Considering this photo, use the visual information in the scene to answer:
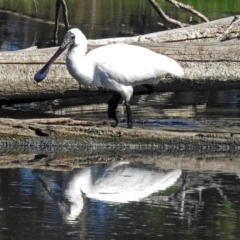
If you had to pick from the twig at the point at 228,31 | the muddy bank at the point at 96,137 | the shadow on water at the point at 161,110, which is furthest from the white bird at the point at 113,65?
the twig at the point at 228,31

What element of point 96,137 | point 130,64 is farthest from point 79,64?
point 96,137

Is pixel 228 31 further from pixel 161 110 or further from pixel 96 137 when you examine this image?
pixel 96 137

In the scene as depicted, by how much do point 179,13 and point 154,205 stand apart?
2264 cm

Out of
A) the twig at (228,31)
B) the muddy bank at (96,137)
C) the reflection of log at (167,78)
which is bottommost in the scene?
the muddy bank at (96,137)

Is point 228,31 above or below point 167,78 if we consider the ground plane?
above

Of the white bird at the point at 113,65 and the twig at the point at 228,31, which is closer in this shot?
the white bird at the point at 113,65

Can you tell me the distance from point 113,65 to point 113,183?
7.32 feet

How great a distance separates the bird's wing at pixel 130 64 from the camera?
10195mm

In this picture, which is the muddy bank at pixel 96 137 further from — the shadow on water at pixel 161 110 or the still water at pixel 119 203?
the shadow on water at pixel 161 110

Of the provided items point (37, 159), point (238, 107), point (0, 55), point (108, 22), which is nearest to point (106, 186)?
point (37, 159)

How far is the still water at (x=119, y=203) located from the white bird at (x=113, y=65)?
142cm

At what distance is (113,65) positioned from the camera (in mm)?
10172

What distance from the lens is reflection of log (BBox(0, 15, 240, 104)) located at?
449 inches

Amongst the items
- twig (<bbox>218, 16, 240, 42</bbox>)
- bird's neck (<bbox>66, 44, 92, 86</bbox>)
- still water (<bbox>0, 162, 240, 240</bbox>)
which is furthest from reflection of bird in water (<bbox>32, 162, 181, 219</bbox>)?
twig (<bbox>218, 16, 240, 42</bbox>)
